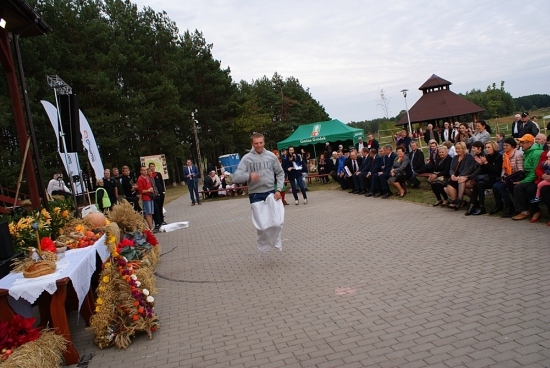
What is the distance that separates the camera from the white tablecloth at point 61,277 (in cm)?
420

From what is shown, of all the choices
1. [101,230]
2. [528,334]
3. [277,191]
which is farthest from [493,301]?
[101,230]

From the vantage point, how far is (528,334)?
3.65m

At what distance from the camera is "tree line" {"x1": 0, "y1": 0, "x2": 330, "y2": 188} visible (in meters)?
27.0

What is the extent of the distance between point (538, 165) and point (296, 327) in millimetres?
5799

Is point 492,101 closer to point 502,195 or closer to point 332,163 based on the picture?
point 332,163

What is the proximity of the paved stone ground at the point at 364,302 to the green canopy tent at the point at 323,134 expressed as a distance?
22.2m

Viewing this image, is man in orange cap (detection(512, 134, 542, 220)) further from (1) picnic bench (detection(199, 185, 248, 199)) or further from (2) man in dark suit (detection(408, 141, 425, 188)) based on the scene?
(1) picnic bench (detection(199, 185, 248, 199))

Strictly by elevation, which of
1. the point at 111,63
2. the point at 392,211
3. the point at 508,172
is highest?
the point at 111,63

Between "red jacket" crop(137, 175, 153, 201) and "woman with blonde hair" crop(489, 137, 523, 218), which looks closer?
"woman with blonde hair" crop(489, 137, 523, 218)

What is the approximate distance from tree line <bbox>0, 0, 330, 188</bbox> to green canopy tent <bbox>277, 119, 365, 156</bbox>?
1045 cm

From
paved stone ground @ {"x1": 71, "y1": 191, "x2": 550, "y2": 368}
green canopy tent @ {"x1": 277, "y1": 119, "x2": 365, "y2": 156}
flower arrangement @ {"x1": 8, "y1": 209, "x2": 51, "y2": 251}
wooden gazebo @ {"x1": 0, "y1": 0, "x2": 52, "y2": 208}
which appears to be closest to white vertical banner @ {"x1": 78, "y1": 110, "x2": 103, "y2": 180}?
wooden gazebo @ {"x1": 0, "y1": 0, "x2": 52, "y2": 208}

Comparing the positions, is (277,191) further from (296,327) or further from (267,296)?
(296,327)

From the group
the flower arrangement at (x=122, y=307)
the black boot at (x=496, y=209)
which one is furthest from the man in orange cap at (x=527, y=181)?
the flower arrangement at (x=122, y=307)

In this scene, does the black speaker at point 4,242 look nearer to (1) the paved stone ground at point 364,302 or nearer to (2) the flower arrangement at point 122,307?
(2) the flower arrangement at point 122,307
